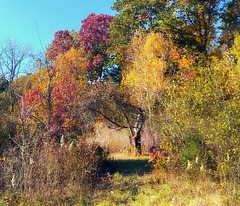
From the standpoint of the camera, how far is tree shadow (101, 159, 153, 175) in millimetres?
7584

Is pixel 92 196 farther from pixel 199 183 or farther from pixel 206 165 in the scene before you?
pixel 206 165

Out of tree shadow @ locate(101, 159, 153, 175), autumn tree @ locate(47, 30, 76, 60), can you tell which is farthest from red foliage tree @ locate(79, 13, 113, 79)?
tree shadow @ locate(101, 159, 153, 175)

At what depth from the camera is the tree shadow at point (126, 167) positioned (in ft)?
24.9

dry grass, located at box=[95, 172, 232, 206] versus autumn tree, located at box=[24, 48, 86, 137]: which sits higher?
autumn tree, located at box=[24, 48, 86, 137]

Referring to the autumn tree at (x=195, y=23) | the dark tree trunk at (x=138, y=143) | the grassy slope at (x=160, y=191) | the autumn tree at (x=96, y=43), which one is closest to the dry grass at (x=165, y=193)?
the grassy slope at (x=160, y=191)

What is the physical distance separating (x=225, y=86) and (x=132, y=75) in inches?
315

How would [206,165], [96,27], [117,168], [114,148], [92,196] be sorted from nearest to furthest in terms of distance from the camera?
[92,196] < [206,165] < [117,168] < [114,148] < [96,27]

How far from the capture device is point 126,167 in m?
8.31

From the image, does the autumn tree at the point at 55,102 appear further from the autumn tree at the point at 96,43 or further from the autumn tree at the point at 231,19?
the autumn tree at the point at 231,19

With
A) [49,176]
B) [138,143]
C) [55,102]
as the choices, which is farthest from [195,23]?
[49,176]

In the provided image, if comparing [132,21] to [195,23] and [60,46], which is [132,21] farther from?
[60,46]

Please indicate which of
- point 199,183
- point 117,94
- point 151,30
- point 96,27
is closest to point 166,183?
point 199,183

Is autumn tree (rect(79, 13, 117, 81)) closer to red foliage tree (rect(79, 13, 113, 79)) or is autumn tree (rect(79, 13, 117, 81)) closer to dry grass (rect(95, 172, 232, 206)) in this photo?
red foliage tree (rect(79, 13, 113, 79))

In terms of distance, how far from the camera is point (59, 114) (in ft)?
31.9
